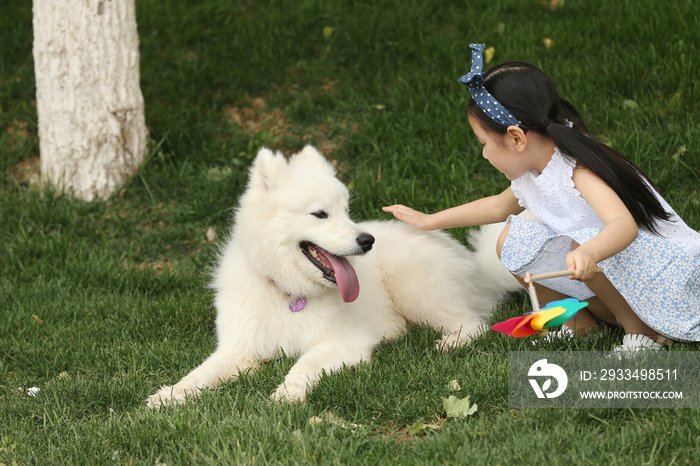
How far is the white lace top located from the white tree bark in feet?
11.9

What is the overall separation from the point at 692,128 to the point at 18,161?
222 inches

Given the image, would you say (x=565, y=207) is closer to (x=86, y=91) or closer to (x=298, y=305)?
(x=298, y=305)

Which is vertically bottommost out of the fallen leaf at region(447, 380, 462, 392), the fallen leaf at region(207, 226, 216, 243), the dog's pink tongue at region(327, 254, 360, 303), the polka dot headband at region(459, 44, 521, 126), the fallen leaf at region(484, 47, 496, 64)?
the fallen leaf at region(207, 226, 216, 243)

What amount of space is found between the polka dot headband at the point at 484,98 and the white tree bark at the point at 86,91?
343 centimetres

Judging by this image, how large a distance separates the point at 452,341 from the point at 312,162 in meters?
1.24

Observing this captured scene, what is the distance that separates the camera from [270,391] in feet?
9.86

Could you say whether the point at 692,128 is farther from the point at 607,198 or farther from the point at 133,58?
the point at 133,58

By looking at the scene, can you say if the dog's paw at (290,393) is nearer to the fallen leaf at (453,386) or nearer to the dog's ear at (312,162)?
the fallen leaf at (453,386)

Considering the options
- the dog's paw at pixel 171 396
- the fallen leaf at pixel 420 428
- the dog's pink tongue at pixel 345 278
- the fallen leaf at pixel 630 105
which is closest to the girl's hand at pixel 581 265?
the fallen leaf at pixel 420 428

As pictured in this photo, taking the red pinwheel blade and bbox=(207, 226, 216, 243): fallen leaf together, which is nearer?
the red pinwheel blade

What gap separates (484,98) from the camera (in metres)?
2.90

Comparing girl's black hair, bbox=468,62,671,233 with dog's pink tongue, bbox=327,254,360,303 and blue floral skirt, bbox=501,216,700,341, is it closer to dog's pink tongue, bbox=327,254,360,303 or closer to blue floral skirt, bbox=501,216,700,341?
blue floral skirt, bbox=501,216,700,341

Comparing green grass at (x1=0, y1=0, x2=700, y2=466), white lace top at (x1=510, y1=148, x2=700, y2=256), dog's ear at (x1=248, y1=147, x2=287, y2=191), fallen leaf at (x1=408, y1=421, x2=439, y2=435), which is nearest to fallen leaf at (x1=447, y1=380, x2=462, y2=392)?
green grass at (x1=0, y1=0, x2=700, y2=466)

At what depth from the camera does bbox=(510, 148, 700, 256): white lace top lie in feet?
9.54
